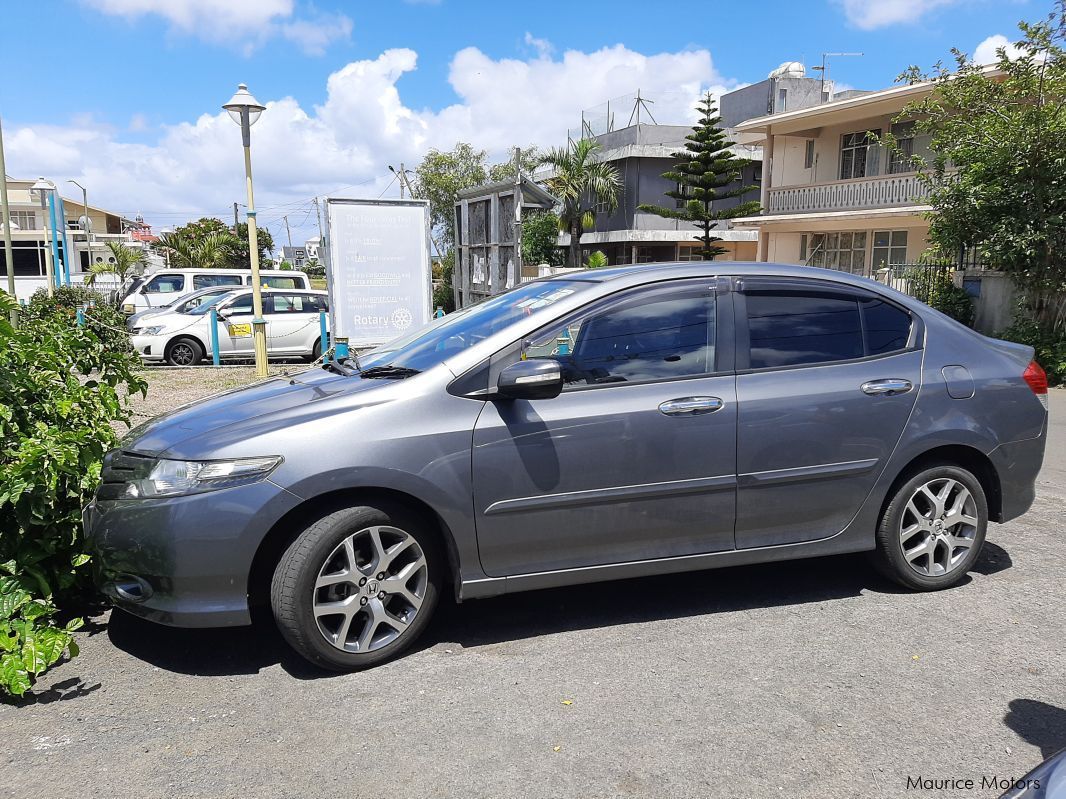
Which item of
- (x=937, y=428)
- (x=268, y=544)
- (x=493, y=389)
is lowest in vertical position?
(x=268, y=544)

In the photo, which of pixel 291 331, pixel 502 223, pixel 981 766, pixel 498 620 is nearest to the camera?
pixel 981 766

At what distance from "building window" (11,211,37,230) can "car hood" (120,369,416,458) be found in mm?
60461

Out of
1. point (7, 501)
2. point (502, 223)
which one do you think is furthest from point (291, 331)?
point (7, 501)

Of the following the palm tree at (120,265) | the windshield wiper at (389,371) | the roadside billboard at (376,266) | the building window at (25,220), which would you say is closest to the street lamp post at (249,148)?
the roadside billboard at (376,266)

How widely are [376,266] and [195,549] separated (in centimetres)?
931

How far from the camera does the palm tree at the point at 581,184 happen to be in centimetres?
3697

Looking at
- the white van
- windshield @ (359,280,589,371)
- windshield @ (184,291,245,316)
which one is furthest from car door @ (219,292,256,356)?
windshield @ (359,280,589,371)

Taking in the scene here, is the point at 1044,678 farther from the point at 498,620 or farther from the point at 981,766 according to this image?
the point at 498,620

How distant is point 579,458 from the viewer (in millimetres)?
3781

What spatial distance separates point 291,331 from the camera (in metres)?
16.1

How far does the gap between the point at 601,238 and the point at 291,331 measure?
77.4 ft

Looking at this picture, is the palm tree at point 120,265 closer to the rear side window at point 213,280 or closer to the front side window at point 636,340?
the rear side window at point 213,280

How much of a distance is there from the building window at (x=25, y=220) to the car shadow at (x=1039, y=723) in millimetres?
63096

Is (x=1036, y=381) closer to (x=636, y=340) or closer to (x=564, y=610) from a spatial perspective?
(x=636, y=340)
